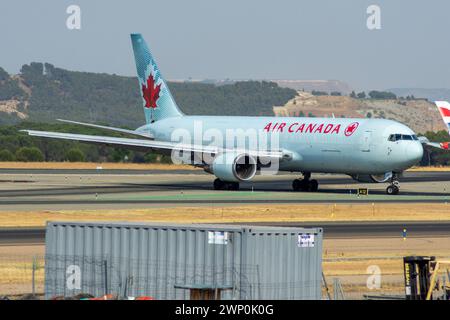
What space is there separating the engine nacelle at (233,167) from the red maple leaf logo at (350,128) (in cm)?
726

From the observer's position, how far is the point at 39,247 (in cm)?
4491

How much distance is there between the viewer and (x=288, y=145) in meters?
80.0

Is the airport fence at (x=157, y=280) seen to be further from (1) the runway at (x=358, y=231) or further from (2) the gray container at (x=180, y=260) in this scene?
(1) the runway at (x=358, y=231)

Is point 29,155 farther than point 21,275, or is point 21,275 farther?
point 29,155

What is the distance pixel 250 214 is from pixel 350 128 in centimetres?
1656

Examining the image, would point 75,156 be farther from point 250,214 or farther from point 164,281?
point 164,281

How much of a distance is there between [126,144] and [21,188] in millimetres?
9160

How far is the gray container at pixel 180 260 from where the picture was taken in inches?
1144

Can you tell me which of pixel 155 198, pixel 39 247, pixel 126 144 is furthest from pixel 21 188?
pixel 39 247

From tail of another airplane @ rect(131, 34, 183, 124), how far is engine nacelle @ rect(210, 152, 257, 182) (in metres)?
12.3

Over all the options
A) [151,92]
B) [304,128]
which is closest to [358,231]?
[304,128]

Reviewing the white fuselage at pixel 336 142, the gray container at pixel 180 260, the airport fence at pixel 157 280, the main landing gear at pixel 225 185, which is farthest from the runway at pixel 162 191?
the airport fence at pixel 157 280

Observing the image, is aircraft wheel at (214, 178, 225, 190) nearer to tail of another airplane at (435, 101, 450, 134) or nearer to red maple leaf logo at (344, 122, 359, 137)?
red maple leaf logo at (344, 122, 359, 137)

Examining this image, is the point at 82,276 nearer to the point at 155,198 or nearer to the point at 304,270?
the point at 304,270
